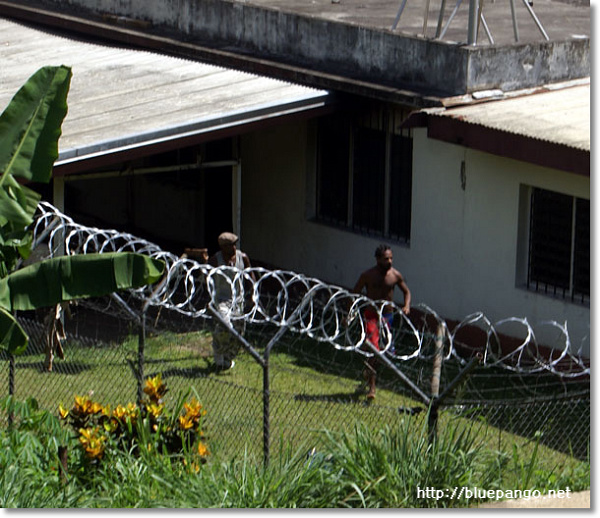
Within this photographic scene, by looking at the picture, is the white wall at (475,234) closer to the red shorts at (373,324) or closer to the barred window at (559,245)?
the barred window at (559,245)

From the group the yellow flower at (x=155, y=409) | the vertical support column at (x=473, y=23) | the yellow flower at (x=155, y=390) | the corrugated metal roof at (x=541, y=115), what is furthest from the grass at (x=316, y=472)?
the vertical support column at (x=473, y=23)

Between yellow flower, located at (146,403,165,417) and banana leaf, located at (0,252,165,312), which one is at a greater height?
banana leaf, located at (0,252,165,312)

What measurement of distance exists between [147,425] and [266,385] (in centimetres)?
96

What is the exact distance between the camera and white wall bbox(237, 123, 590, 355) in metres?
13.9

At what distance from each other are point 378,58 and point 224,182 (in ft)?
12.3

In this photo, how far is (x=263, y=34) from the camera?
1684 cm

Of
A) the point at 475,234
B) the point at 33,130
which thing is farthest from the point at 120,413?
the point at 475,234

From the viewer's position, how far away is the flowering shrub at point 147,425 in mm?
9180

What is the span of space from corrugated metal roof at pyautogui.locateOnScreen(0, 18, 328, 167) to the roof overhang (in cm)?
198

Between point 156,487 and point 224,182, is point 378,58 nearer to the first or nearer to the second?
point 224,182

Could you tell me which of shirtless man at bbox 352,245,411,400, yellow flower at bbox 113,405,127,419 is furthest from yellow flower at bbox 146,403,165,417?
shirtless man at bbox 352,245,411,400

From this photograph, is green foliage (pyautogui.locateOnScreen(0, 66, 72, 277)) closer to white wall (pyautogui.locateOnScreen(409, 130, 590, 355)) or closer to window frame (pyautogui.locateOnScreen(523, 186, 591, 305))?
white wall (pyautogui.locateOnScreen(409, 130, 590, 355))

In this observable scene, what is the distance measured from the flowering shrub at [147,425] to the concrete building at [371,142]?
480 centimetres

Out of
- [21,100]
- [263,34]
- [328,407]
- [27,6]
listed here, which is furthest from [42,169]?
[27,6]
